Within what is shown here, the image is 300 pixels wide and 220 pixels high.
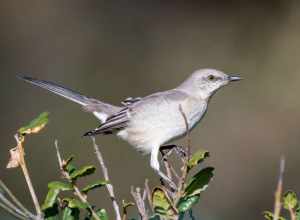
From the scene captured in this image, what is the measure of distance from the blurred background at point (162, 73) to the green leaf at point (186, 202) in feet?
20.4

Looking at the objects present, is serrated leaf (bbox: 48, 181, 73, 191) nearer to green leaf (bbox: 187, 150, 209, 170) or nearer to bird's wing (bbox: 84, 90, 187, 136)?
green leaf (bbox: 187, 150, 209, 170)

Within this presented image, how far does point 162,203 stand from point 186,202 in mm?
84

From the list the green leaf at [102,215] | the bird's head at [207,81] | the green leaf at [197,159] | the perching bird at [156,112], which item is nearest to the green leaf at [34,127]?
the green leaf at [102,215]

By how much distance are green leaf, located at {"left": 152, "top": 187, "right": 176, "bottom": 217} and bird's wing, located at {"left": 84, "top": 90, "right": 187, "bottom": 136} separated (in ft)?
8.05

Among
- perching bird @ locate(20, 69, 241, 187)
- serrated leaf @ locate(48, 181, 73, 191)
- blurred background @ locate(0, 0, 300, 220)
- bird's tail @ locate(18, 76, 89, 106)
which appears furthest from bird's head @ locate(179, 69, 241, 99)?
blurred background @ locate(0, 0, 300, 220)

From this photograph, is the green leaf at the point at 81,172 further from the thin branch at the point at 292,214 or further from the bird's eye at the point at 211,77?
the bird's eye at the point at 211,77

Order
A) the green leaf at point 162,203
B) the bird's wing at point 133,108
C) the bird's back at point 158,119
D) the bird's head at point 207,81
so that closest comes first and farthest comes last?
the green leaf at point 162,203 → the bird's back at point 158,119 → the bird's wing at point 133,108 → the bird's head at point 207,81

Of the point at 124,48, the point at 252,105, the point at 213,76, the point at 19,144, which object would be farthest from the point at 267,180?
the point at 19,144

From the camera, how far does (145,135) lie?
439 cm

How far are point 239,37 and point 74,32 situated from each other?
208 cm

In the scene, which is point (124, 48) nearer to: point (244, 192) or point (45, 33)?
point (45, 33)

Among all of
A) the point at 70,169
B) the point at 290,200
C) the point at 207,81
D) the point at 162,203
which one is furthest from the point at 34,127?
the point at 207,81

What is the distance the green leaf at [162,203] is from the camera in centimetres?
183

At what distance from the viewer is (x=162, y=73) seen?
9.65 metres
